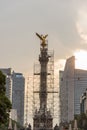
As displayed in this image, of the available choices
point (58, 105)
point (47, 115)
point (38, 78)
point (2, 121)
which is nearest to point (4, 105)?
point (2, 121)

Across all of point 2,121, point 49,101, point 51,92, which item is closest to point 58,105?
point 49,101

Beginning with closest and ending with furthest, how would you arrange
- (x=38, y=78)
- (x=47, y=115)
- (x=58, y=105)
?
(x=47, y=115) → (x=38, y=78) → (x=58, y=105)

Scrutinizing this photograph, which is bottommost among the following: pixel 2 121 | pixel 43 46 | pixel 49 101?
pixel 2 121

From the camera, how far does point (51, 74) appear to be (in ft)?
541

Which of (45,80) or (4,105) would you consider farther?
(45,80)

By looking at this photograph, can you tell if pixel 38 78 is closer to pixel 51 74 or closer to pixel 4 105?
pixel 51 74

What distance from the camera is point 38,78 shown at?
16612 centimetres

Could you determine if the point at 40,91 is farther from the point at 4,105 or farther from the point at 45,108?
the point at 4,105

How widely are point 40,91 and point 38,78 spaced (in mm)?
9961

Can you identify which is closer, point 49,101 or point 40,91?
point 40,91

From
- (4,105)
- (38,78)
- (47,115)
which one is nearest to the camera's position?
(4,105)

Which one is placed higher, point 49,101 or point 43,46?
point 43,46

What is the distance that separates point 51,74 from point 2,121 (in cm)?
10336

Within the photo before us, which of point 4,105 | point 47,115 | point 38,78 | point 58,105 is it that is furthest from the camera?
point 58,105
